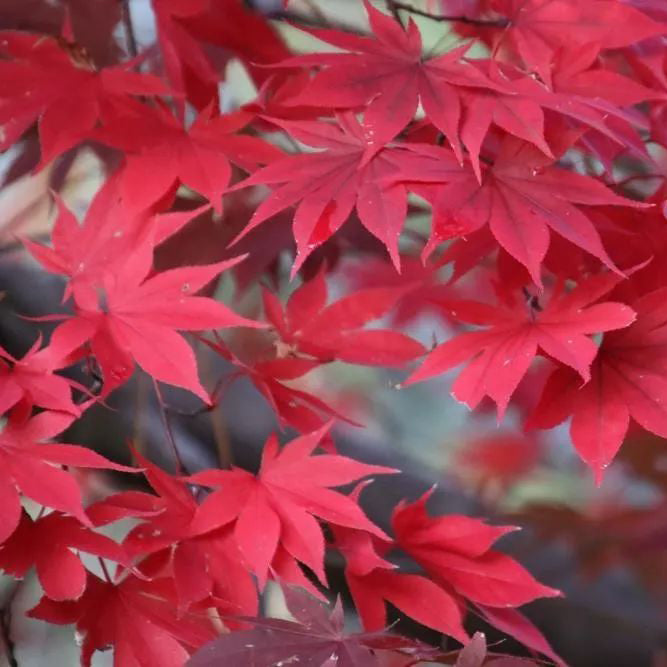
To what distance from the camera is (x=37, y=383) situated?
432mm

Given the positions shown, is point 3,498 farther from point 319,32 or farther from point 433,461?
point 433,461

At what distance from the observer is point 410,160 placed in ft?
1.51

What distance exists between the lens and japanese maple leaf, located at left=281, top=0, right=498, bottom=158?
1.49ft

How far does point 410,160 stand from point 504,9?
18 cm

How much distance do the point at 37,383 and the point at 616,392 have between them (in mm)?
318

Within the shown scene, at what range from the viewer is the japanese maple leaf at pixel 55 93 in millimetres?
501

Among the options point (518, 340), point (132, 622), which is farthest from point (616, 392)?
point (132, 622)

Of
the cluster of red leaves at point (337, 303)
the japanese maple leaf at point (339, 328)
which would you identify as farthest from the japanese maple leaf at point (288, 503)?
the japanese maple leaf at point (339, 328)

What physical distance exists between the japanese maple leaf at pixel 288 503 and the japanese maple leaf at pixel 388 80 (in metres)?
0.18

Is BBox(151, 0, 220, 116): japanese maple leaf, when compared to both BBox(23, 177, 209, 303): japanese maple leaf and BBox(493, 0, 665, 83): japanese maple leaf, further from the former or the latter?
BBox(493, 0, 665, 83): japanese maple leaf

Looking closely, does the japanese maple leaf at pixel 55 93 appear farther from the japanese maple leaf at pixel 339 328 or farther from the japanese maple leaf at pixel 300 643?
the japanese maple leaf at pixel 300 643

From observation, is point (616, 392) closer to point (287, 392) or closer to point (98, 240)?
point (287, 392)

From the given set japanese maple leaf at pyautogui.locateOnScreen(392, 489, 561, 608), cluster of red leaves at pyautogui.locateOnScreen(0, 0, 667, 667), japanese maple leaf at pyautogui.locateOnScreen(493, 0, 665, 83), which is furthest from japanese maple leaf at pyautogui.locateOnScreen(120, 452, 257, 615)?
→ japanese maple leaf at pyautogui.locateOnScreen(493, 0, 665, 83)

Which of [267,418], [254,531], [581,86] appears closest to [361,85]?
[581,86]
